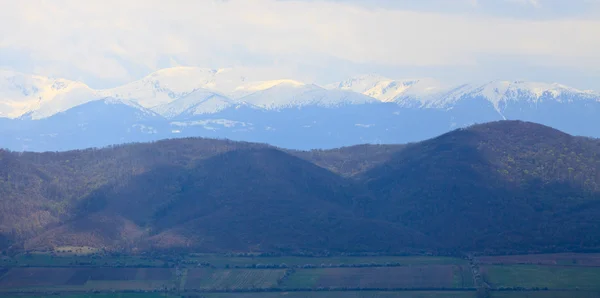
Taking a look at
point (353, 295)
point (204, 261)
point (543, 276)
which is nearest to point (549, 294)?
point (543, 276)

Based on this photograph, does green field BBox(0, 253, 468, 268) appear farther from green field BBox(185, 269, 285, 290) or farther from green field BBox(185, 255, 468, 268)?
green field BBox(185, 269, 285, 290)

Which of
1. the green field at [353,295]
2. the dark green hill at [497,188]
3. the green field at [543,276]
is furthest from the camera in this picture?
the dark green hill at [497,188]

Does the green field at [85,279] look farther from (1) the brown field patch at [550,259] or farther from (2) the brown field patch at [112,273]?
(1) the brown field patch at [550,259]

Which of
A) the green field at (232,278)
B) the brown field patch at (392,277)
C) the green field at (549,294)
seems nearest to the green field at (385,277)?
the brown field patch at (392,277)

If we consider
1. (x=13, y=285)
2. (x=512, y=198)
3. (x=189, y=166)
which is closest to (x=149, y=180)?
(x=189, y=166)

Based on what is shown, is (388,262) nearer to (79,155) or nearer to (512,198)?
(512,198)

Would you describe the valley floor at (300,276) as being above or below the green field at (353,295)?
above

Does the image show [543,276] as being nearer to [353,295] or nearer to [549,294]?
[549,294]
